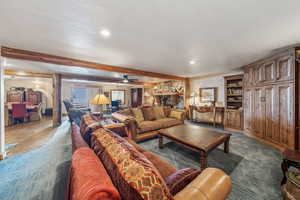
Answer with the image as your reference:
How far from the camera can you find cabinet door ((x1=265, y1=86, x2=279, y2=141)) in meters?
2.71

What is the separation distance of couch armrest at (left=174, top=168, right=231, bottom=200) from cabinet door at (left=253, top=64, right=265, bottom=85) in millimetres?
3480

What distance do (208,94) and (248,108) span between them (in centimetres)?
180

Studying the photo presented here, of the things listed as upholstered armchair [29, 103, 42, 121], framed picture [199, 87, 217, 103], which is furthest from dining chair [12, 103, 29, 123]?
framed picture [199, 87, 217, 103]

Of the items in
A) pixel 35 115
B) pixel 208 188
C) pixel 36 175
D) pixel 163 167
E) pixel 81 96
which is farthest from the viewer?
pixel 81 96

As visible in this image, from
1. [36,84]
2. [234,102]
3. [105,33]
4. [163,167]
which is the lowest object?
[163,167]

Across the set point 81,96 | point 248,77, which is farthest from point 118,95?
point 248,77

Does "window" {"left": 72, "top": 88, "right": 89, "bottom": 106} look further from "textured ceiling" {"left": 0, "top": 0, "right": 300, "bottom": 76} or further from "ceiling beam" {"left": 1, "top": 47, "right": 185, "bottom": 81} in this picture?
"textured ceiling" {"left": 0, "top": 0, "right": 300, "bottom": 76}

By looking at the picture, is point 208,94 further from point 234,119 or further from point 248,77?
point 248,77

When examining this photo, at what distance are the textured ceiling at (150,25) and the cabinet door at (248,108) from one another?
142 centimetres

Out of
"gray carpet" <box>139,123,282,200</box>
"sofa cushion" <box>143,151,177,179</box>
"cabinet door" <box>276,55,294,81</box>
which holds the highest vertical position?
"cabinet door" <box>276,55,294,81</box>

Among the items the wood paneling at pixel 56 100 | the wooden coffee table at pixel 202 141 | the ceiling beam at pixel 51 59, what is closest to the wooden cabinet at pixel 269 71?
the wooden coffee table at pixel 202 141

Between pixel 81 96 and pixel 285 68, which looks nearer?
pixel 285 68

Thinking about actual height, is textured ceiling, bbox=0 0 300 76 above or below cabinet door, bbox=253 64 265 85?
above

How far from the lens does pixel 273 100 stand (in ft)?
9.02
